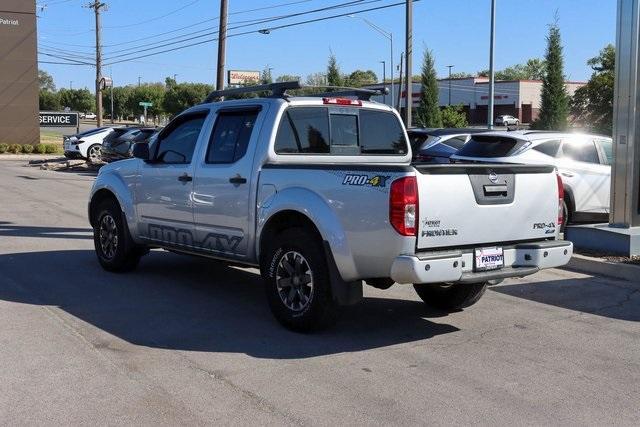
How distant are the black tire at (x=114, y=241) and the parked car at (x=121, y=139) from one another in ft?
50.0

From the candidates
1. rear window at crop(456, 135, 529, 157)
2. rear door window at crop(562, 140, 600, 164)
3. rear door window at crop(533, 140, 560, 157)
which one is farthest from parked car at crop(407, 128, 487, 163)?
rear door window at crop(562, 140, 600, 164)

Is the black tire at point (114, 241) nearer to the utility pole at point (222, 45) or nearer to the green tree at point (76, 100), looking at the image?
the utility pole at point (222, 45)

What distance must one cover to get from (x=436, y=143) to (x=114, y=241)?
26.4 feet

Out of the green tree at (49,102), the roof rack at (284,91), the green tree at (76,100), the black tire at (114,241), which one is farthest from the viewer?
the green tree at (76,100)

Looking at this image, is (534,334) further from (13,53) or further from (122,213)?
(13,53)

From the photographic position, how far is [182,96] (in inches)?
3666

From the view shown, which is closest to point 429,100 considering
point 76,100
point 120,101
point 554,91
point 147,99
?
point 554,91

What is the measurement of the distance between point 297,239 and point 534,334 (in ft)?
7.61

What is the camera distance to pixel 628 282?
8922 mm

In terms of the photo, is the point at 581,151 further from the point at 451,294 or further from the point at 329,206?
the point at 329,206

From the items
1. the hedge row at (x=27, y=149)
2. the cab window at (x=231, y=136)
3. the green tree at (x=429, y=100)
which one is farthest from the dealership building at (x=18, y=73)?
the cab window at (x=231, y=136)

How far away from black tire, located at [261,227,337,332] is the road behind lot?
182mm

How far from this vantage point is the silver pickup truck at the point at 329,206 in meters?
5.61

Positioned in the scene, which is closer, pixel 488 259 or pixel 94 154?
pixel 488 259
